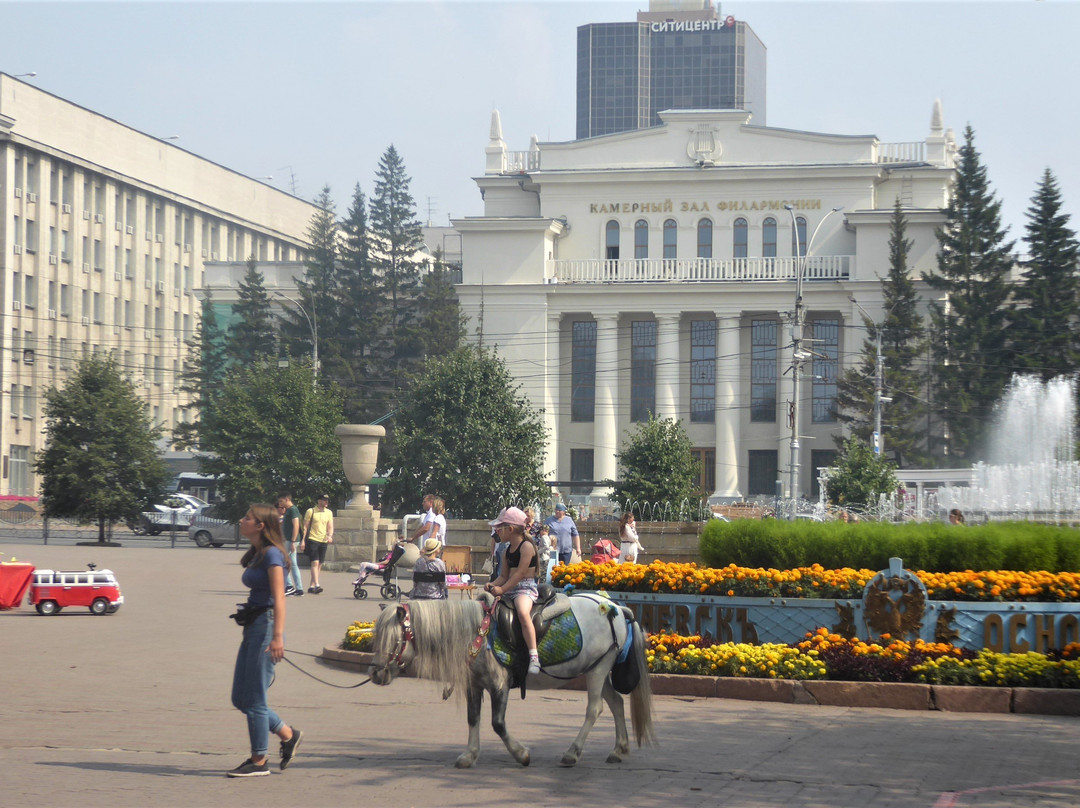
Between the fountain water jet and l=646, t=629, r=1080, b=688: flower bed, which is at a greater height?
the fountain water jet

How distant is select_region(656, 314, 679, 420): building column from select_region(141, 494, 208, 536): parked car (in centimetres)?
2311

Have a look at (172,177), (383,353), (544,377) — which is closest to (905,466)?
(544,377)

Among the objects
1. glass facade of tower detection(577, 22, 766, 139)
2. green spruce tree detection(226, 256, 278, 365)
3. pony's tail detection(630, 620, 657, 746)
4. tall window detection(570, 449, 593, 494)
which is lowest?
pony's tail detection(630, 620, 657, 746)

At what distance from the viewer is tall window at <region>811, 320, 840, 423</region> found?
63219mm

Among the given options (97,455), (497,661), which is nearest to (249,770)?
(497,661)

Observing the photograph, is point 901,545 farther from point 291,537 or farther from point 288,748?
point 291,537

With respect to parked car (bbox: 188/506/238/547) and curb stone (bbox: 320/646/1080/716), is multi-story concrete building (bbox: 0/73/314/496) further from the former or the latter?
curb stone (bbox: 320/646/1080/716)

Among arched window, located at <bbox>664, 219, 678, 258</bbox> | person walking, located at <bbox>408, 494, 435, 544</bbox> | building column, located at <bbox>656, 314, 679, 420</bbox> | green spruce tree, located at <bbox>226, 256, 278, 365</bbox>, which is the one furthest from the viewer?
green spruce tree, located at <bbox>226, 256, 278, 365</bbox>

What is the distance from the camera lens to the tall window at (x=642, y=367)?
217 feet

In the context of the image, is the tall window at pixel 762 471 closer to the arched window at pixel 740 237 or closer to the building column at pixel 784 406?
the building column at pixel 784 406

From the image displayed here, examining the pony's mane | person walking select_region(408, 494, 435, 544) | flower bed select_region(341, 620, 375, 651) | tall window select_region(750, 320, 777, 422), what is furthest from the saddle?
tall window select_region(750, 320, 777, 422)

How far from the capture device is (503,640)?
899 centimetres

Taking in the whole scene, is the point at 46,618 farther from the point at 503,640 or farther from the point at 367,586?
the point at 503,640

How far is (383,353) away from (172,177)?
3048 centimetres
